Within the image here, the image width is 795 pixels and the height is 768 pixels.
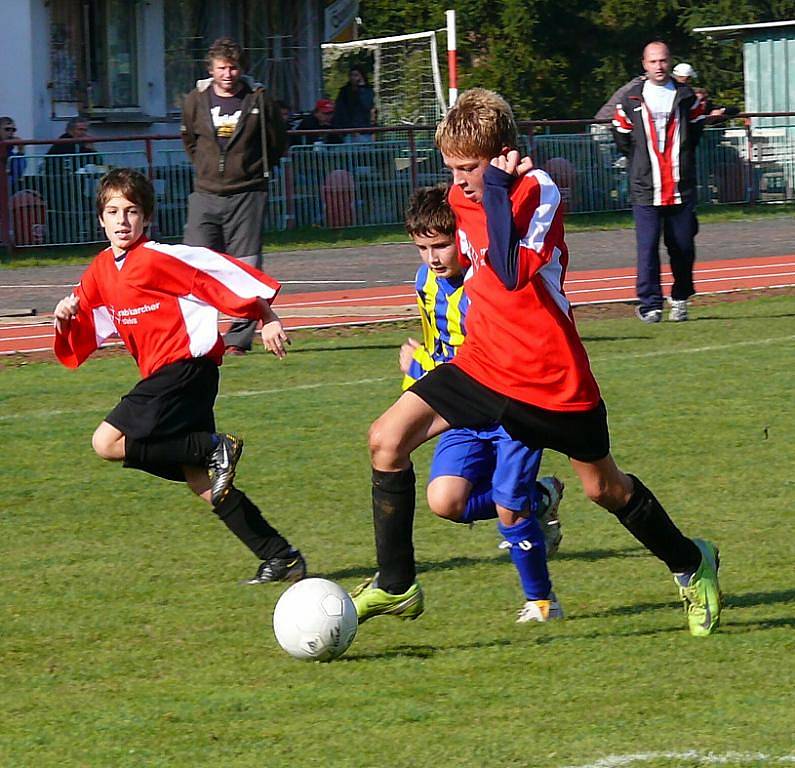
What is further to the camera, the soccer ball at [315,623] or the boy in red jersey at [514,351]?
the soccer ball at [315,623]

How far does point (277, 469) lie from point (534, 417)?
11.1 feet

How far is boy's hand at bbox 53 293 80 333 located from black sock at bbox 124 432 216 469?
54 cm

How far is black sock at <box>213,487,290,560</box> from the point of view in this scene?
6.09 m

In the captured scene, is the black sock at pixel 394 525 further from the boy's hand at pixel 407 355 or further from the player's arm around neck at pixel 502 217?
the player's arm around neck at pixel 502 217

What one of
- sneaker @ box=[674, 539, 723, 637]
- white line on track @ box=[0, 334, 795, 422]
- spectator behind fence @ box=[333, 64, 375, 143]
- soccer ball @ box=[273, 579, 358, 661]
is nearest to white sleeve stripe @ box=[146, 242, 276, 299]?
soccer ball @ box=[273, 579, 358, 661]

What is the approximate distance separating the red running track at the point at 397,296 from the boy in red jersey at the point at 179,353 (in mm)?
6573

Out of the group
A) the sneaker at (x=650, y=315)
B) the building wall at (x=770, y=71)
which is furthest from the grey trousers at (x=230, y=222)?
the building wall at (x=770, y=71)

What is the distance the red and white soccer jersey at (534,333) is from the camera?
16.5ft

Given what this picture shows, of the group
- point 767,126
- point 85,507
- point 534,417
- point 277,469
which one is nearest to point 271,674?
point 534,417

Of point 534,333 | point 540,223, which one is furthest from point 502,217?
point 534,333

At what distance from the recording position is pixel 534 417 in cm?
504

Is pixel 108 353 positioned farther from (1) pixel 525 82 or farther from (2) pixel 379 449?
(1) pixel 525 82

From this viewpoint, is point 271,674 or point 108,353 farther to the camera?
point 108,353

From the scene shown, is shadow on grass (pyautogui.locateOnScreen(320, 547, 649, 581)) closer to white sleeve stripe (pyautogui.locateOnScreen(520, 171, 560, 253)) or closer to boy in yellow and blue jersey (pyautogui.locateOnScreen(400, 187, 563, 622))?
boy in yellow and blue jersey (pyautogui.locateOnScreen(400, 187, 563, 622))
